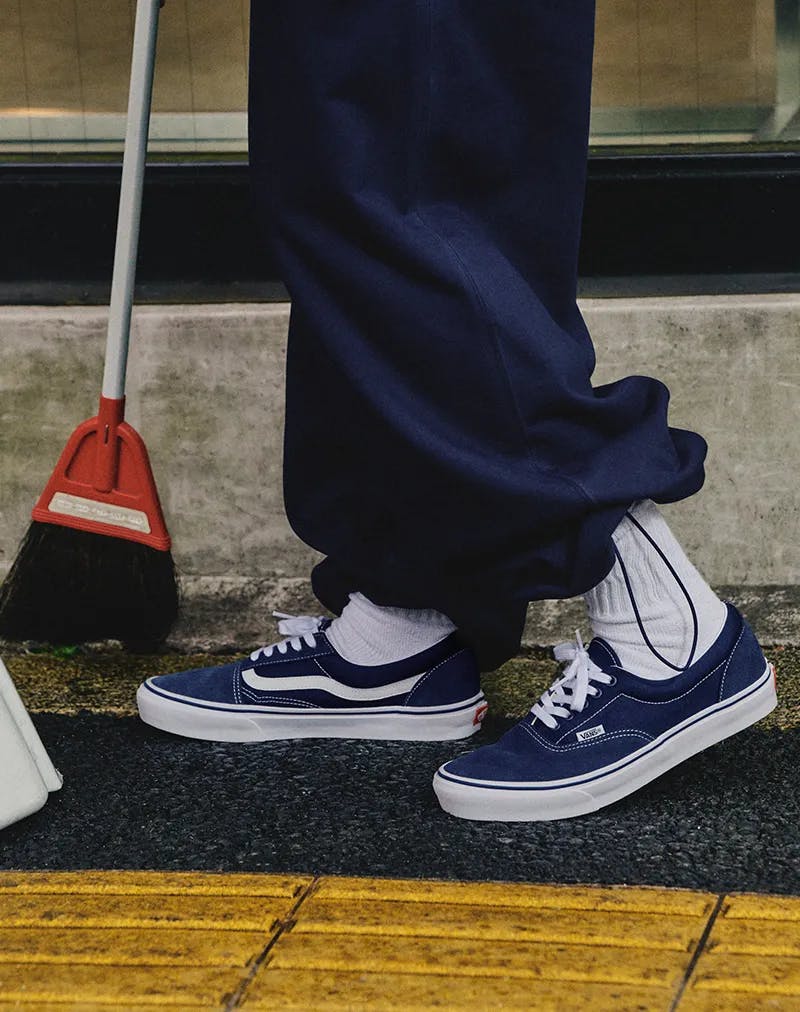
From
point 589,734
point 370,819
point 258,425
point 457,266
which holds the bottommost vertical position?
point 370,819

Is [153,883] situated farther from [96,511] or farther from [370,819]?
[96,511]

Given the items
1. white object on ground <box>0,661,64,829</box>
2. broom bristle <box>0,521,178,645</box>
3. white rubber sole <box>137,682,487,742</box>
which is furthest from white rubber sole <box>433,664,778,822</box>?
broom bristle <box>0,521,178,645</box>

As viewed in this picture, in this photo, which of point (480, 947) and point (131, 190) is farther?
point (131, 190)

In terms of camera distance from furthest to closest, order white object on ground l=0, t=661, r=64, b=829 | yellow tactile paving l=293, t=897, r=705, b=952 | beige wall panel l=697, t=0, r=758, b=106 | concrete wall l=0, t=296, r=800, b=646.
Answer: beige wall panel l=697, t=0, r=758, b=106
concrete wall l=0, t=296, r=800, b=646
white object on ground l=0, t=661, r=64, b=829
yellow tactile paving l=293, t=897, r=705, b=952

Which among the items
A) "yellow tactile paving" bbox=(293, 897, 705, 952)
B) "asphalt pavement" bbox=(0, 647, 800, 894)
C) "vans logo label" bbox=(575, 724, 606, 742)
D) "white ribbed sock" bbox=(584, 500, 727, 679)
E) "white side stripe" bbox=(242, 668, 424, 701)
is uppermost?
"white ribbed sock" bbox=(584, 500, 727, 679)

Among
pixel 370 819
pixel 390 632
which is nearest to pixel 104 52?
pixel 390 632

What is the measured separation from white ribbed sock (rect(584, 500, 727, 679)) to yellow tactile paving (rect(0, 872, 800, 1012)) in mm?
341

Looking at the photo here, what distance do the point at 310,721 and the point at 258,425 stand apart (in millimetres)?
572

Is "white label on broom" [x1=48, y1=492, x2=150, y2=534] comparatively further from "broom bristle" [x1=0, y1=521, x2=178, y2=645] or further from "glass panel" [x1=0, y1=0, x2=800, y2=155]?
"glass panel" [x1=0, y1=0, x2=800, y2=155]

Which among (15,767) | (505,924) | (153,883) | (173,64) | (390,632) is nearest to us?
(505,924)

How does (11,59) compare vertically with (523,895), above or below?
above

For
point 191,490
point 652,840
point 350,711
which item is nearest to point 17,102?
point 191,490

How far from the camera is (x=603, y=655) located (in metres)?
1.49

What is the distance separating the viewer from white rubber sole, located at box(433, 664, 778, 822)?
4.58 ft
